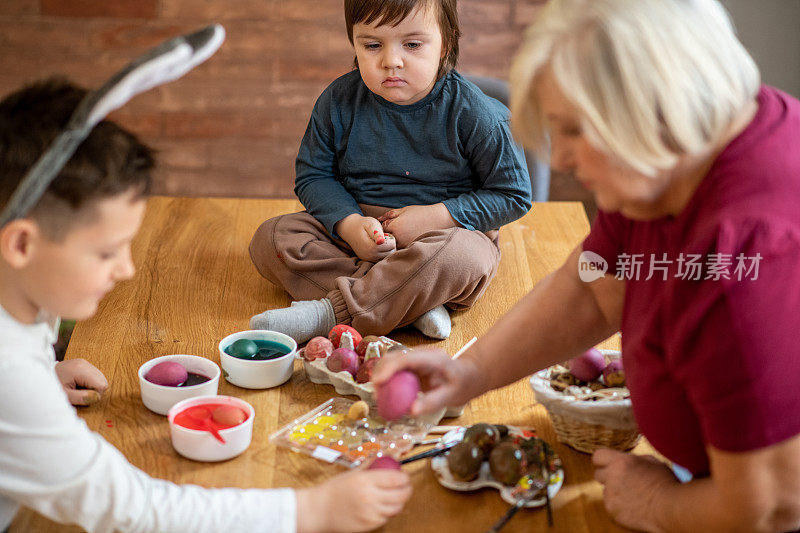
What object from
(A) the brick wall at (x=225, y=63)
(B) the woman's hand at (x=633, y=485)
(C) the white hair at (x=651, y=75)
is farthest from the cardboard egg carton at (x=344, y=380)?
(A) the brick wall at (x=225, y=63)

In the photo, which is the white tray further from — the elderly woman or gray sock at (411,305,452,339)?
gray sock at (411,305,452,339)

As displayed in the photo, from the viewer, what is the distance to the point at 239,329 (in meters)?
1.56

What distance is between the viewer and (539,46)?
2.81 feet

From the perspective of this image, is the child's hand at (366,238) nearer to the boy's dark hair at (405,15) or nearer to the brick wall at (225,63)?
the boy's dark hair at (405,15)

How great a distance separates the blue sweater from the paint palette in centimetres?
58

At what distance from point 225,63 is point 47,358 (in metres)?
2.05

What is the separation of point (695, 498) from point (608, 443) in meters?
0.24

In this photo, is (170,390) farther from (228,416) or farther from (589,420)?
(589,420)

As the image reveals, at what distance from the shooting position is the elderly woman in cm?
80

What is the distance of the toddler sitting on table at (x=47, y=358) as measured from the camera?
0.89 m

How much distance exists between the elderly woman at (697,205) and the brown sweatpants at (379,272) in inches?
24.6

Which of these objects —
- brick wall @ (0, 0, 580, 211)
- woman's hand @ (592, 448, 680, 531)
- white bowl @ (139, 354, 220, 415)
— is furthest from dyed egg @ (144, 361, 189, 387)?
brick wall @ (0, 0, 580, 211)

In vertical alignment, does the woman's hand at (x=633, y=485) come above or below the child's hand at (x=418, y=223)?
above

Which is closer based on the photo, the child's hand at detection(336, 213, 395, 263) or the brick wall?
the child's hand at detection(336, 213, 395, 263)
